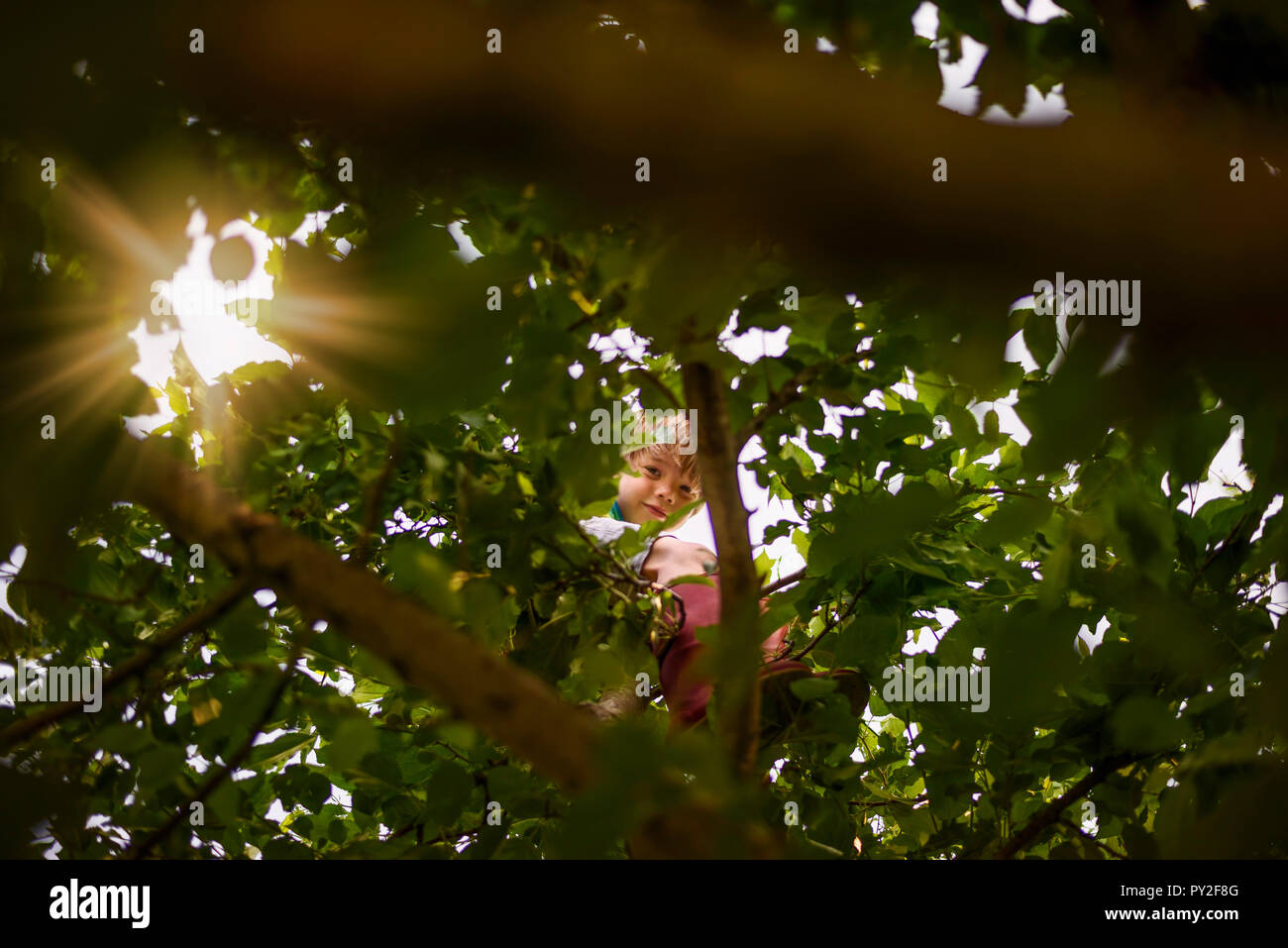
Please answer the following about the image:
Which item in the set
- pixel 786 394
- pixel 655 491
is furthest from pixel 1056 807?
pixel 655 491

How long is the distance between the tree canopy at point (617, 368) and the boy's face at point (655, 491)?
44.7 inches

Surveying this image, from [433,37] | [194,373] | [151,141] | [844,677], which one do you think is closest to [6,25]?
[151,141]

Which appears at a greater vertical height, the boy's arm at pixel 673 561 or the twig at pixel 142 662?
the boy's arm at pixel 673 561

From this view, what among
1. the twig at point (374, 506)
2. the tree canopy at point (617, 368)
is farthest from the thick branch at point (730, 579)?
the twig at point (374, 506)

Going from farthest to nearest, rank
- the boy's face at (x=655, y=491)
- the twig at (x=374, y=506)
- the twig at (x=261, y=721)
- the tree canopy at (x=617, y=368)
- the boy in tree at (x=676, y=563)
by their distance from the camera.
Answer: the boy's face at (x=655, y=491) → the boy in tree at (x=676, y=563) → the twig at (x=374, y=506) → the twig at (x=261, y=721) → the tree canopy at (x=617, y=368)

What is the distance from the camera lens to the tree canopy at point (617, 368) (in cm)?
64

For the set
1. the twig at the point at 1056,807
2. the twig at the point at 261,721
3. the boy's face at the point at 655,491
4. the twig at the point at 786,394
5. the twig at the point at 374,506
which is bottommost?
the twig at the point at 1056,807

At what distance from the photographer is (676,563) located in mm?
2213

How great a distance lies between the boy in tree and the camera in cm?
164

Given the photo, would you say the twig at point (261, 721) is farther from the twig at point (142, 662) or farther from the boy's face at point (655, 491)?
the boy's face at point (655, 491)

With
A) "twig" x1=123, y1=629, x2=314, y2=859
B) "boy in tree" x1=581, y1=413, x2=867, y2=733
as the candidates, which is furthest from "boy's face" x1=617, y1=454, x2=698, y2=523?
"twig" x1=123, y1=629, x2=314, y2=859

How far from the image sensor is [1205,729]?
1.42 meters

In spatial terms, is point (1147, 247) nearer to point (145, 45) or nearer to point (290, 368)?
point (145, 45)

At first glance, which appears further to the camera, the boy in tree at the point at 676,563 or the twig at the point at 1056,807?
the boy in tree at the point at 676,563
